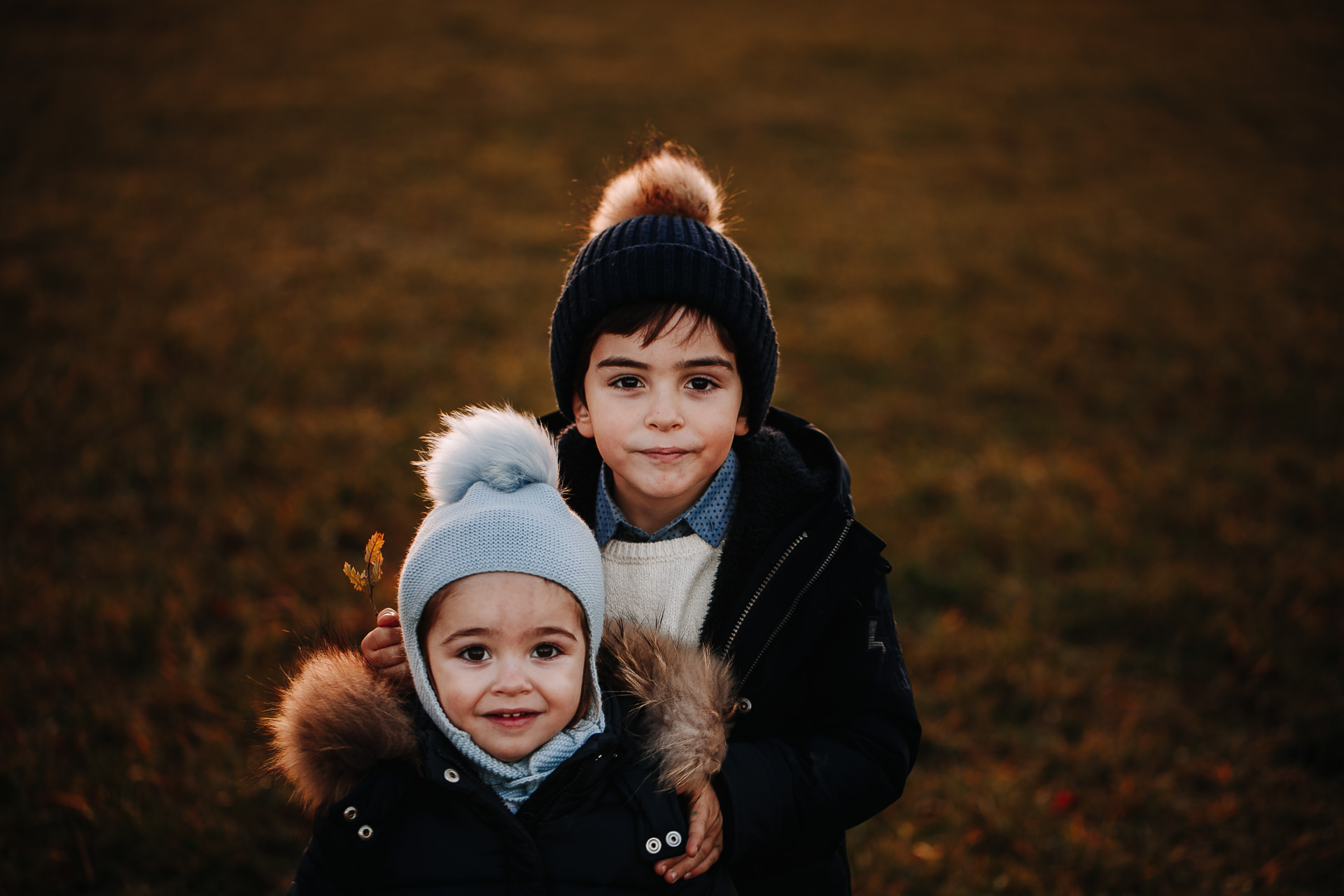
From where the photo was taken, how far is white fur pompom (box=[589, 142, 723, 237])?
1.95 meters

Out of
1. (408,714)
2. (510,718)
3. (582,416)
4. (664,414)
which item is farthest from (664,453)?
(408,714)

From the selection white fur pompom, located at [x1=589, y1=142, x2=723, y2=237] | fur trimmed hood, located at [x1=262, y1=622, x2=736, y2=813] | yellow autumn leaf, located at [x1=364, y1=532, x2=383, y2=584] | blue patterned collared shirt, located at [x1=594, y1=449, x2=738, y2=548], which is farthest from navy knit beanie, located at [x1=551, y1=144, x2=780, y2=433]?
fur trimmed hood, located at [x1=262, y1=622, x2=736, y2=813]

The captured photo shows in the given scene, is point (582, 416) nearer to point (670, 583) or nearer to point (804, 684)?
point (670, 583)

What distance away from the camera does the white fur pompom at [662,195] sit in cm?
195

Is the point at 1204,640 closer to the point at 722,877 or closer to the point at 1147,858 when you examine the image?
the point at 1147,858

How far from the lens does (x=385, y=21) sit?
14430 millimetres

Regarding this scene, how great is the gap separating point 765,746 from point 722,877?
26 centimetres

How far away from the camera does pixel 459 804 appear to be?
153 cm

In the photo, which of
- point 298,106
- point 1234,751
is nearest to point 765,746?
point 1234,751

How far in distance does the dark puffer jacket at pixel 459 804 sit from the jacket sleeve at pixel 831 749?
0.39 feet

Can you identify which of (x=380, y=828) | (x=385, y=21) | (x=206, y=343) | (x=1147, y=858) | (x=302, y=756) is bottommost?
(x=1147, y=858)

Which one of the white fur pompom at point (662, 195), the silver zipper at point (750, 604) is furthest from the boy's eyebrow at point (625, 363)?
the silver zipper at point (750, 604)

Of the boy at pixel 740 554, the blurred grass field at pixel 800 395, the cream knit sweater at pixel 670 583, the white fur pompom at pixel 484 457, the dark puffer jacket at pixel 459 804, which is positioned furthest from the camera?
the blurred grass field at pixel 800 395

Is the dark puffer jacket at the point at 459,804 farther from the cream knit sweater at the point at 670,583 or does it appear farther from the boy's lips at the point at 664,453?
the boy's lips at the point at 664,453
